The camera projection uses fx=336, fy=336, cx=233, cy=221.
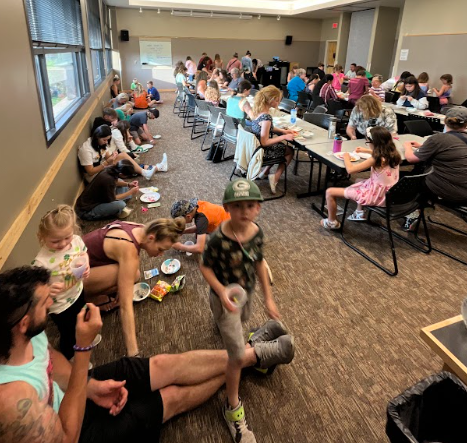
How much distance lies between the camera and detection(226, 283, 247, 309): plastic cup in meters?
1.48

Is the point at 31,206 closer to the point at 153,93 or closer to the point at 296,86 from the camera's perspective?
the point at 296,86

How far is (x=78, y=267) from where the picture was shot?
1.74 meters

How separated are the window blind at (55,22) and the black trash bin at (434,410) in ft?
10.5

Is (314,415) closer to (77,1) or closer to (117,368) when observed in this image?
(117,368)

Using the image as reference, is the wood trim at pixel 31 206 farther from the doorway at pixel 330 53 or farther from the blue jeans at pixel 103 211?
the doorway at pixel 330 53

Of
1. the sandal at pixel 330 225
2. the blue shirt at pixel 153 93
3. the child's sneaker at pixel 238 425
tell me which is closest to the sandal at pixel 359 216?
the sandal at pixel 330 225

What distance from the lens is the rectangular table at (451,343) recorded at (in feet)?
3.62

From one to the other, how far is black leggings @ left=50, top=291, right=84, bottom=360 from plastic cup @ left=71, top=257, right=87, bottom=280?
8.6 inches

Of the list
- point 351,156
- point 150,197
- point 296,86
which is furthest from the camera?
point 296,86

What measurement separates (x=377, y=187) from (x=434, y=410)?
2081mm

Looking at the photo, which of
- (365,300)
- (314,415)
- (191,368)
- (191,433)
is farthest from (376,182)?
(191,433)

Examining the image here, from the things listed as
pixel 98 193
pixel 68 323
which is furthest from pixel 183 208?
pixel 98 193

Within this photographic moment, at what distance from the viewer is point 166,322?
2.26m

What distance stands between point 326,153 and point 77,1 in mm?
4611
